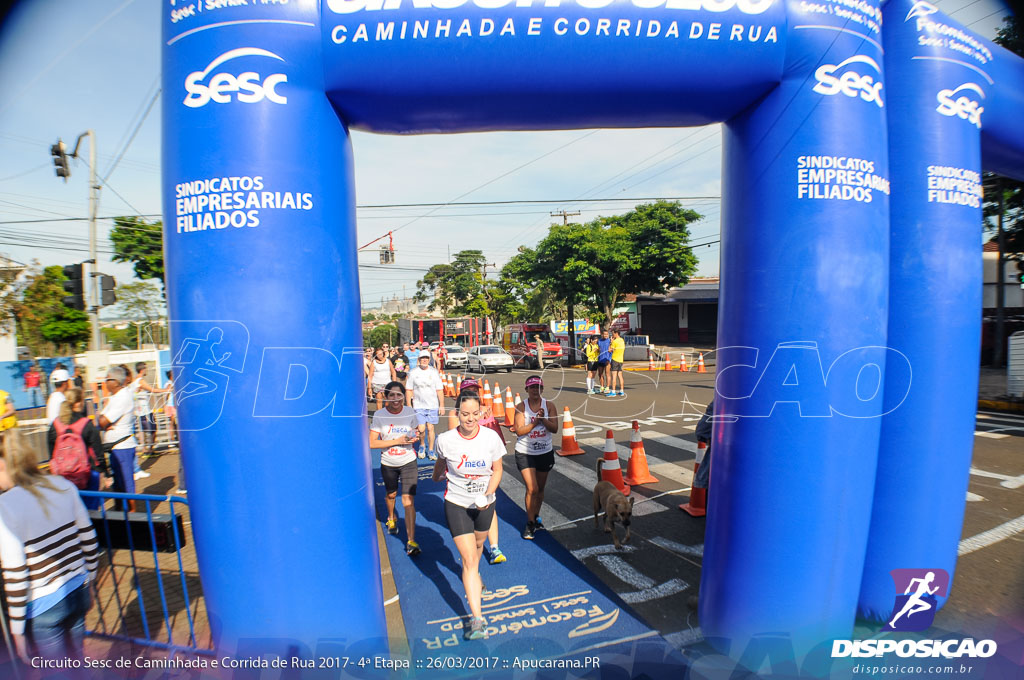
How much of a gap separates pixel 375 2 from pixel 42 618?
389 cm

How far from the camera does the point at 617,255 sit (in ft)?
102

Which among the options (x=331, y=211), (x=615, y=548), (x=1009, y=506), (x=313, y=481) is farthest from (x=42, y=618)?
(x=1009, y=506)

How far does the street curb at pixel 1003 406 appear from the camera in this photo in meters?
12.2

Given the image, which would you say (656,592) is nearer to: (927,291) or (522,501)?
(522,501)

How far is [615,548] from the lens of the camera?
5.27 m

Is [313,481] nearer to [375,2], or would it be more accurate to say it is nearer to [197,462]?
[197,462]

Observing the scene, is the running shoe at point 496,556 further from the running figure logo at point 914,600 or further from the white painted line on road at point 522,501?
the running figure logo at point 914,600

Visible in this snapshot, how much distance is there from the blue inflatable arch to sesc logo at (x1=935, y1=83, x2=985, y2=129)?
0.04m

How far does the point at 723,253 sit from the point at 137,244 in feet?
52.6

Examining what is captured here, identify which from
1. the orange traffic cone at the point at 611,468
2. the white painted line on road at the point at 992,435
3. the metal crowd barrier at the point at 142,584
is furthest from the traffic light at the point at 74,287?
the white painted line on road at the point at 992,435

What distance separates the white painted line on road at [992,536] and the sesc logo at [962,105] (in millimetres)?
3790

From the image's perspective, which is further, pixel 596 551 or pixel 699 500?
pixel 699 500

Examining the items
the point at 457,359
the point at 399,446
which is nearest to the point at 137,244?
the point at 399,446

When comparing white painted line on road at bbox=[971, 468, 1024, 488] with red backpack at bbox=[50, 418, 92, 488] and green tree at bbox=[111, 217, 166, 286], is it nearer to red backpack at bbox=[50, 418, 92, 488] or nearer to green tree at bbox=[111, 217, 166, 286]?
red backpack at bbox=[50, 418, 92, 488]
